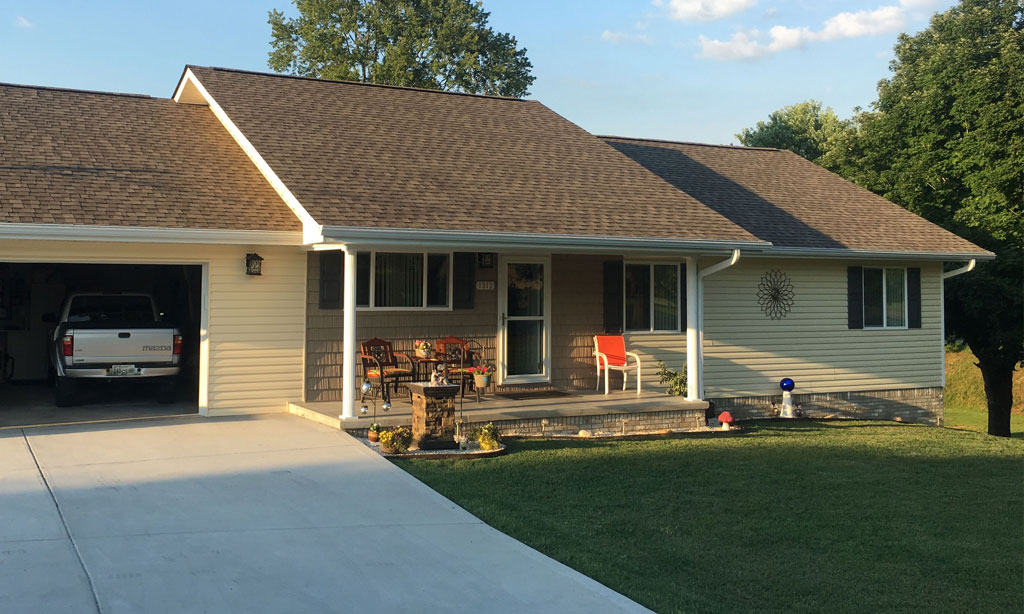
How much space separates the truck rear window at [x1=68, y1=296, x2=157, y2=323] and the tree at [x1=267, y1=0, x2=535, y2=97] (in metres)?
21.5

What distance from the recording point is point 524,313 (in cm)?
1351

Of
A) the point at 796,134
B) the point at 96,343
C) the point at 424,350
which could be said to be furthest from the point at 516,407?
the point at 796,134

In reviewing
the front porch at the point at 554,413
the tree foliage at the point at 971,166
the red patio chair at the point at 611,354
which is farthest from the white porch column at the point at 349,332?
the tree foliage at the point at 971,166

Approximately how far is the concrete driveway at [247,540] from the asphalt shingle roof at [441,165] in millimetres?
3154

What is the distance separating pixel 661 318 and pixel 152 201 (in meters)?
7.71

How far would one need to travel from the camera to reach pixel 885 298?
15953 mm

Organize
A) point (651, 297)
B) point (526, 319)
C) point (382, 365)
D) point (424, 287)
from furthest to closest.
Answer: point (651, 297) → point (526, 319) → point (424, 287) → point (382, 365)

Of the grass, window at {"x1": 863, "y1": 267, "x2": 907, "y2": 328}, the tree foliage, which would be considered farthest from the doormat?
the grass

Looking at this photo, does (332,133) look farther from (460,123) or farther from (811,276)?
(811,276)

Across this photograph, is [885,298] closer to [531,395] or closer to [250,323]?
[531,395]

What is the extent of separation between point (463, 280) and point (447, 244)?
2.45 metres

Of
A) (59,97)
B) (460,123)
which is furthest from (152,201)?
(460,123)

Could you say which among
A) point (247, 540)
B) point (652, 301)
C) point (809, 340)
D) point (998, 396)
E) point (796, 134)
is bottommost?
point (998, 396)

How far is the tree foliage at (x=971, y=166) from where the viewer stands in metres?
18.6
